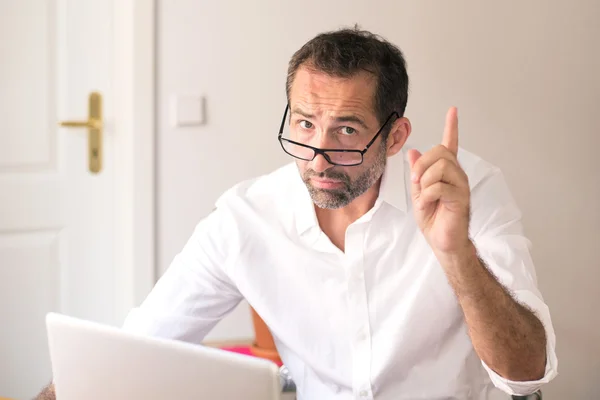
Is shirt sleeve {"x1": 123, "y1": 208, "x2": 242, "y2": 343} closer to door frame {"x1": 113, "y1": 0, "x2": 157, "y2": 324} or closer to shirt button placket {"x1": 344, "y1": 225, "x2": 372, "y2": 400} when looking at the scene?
shirt button placket {"x1": 344, "y1": 225, "x2": 372, "y2": 400}

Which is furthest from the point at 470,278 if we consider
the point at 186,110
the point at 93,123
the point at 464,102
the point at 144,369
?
the point at 93,123

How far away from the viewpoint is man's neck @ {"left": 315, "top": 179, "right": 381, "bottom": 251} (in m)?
1.61

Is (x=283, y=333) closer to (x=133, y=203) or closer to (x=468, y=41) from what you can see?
(x=133, y=203)

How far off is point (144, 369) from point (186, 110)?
62.4 inches

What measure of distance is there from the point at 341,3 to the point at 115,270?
1116 millimetres

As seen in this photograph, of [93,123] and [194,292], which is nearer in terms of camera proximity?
[194,292]

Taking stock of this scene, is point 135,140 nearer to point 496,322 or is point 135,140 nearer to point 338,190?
point 338,190

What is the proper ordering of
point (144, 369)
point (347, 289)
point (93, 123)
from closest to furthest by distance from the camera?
1. point (144, 369)
2. point (347, 289)
3. point (93, 123)

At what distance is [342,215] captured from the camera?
1622 millimetres

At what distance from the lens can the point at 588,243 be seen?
281 centimetres

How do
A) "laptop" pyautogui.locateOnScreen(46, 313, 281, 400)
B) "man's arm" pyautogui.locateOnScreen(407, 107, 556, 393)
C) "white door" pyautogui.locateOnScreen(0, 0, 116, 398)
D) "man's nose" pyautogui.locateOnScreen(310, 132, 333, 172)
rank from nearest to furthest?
"laptop" pyautogui.locateOnScreen(46, 313, 281, 400) < "man's arm" pyautogui.locateOnScreen(407, 107, 556, 393) < "man's nose" pyautogui.locateOnScreen(310, 132, 333, 172) < "white door" pyautogui.locateOnScreen(0, 0, 116, 398)

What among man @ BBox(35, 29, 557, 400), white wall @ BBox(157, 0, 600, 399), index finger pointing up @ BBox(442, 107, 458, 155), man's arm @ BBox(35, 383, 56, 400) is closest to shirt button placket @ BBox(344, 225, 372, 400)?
man @ BBox(35, 29, 557, 400)

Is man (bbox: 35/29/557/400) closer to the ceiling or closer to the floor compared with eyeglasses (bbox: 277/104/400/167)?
closer to the floor

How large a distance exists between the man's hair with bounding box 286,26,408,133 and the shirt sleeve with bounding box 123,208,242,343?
1.16 feet
